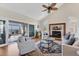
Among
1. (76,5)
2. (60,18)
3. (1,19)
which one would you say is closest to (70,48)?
(60,18)

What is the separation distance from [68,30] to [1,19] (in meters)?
1.33

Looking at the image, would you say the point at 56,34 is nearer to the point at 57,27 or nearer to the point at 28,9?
the point at 57,27

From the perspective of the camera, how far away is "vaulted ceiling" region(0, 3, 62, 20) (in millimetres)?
2209

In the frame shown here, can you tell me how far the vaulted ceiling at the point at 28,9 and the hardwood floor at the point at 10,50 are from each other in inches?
26.3

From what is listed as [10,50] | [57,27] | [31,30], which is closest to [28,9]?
[31,30]

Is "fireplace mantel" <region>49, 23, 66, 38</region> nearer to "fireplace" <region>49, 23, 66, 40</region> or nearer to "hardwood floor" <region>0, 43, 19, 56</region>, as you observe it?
"fireplace" <region>49, 23, 66, 40</region>

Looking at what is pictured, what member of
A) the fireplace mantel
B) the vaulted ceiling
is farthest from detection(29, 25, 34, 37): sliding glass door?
the fireplace mantel

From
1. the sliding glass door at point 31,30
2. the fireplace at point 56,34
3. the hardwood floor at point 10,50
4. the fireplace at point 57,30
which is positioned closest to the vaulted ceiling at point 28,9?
the sliding glass door at point 31,30

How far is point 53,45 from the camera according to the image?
91.4 inches

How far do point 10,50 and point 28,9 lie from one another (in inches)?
35.1

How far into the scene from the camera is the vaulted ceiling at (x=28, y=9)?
2.21 m

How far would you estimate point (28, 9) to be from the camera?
2305 millimetres

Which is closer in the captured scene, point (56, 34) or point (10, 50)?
point (10, 50)

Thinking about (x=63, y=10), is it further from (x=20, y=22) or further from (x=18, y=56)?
(x=18, y=56)
